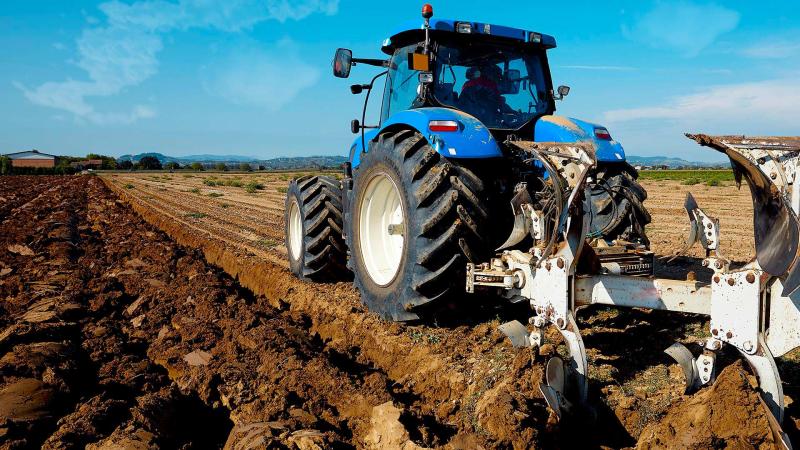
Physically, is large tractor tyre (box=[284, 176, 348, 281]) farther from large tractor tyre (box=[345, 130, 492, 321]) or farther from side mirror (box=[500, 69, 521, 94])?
side mirror (box=[500, 69, 521, 94])

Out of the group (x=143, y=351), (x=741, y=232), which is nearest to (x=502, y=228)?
(x=143, y=351)

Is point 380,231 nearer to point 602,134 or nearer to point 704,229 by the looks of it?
point 602,134

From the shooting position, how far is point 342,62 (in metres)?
5.17

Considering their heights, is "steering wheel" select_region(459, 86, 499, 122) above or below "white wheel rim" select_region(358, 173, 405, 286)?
above

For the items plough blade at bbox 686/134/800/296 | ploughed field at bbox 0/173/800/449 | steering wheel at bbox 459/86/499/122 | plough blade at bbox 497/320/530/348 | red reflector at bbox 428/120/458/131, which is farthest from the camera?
steering wheel at bbox 459/86/499/122

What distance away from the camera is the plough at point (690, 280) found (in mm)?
2430

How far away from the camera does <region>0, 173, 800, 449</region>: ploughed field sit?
8.75ft

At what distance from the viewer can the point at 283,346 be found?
159 inches

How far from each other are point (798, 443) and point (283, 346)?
9.44 feet

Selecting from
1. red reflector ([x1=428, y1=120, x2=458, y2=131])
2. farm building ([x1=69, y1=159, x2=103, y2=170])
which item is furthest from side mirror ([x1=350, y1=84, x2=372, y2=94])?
farm building ([x1=69, y1=159, x2=103, y2=170])

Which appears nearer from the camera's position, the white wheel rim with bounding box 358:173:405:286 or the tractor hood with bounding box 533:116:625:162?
the tractor hood with bounding box 533:116:625:162

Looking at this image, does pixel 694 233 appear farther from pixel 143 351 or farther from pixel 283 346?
pixel 143 351

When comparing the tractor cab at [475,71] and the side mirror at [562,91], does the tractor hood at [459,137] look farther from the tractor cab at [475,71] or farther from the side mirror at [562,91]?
the side mirror at [562,91]

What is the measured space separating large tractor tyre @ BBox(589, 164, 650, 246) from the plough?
47 centimetres
